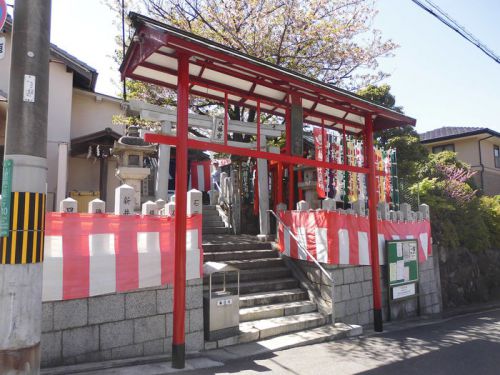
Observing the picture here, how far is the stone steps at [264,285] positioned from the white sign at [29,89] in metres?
5.71

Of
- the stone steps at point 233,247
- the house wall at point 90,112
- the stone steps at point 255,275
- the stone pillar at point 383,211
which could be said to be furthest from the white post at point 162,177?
the house wall at point 90,112

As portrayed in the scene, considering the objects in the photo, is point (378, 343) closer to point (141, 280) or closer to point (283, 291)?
point (283, 291)

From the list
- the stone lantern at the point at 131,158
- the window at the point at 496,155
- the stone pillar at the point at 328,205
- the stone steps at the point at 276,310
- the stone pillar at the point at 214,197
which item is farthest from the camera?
the window at the point at 496,155

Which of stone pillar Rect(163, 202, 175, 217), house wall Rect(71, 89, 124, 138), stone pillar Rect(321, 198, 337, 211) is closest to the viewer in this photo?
stone pillar Rect(163, 202, 175, 217)

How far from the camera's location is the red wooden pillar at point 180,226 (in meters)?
6.14

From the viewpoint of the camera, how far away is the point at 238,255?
Result: 10219 mm

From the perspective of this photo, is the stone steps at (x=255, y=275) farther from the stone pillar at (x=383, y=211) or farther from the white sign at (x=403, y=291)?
the stone pillar at (x=383, y=211)

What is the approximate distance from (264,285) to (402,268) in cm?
434

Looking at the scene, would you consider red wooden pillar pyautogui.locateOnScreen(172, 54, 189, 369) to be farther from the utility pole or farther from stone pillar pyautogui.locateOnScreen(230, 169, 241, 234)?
stone pillar pyautogui.locateOnScreen(230, 169, 241, 234)

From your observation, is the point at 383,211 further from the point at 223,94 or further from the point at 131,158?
the point at 131,158

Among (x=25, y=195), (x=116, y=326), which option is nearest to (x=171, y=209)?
(x=116, y=326)

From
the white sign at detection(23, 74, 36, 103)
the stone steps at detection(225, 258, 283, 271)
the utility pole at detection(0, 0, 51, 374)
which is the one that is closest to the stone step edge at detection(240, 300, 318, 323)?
the stone steps at detection(225, 258, 283, 271)

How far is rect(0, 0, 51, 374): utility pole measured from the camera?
3.90 m

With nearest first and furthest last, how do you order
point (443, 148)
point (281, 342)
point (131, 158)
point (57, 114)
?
point (281, 342), point (131, 158), point (57, 114), point (443, 148)
